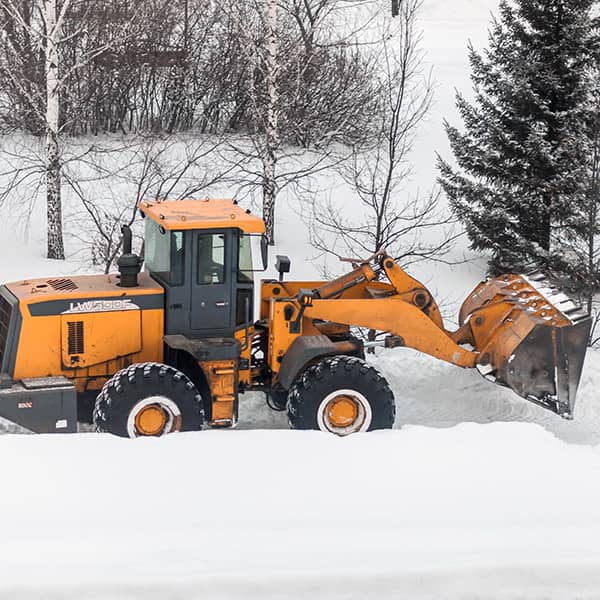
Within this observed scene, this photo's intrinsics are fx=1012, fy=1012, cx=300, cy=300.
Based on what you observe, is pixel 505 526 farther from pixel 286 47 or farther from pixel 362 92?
Answer: pixel 362 92

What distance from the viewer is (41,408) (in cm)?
909

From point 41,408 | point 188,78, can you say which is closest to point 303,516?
point 41,408

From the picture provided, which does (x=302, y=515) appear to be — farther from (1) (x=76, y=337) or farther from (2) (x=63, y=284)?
(2) (x=63, y=284)

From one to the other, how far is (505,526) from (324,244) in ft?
40.2

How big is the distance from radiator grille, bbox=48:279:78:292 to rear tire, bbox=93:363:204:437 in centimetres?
108

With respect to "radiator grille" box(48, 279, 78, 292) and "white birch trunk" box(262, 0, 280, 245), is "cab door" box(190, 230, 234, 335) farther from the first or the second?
"white birch trunk" box(262, 0, 280, 245)

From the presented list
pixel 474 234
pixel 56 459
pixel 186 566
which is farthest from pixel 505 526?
pixel 474 234

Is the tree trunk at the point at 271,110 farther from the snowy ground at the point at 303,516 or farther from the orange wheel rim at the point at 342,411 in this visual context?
the snowy ground at the point at 303,516

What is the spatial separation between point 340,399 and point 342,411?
0.41 ft

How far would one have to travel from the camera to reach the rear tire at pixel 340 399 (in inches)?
383

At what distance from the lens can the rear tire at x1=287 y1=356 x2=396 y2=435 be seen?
973 centimetres

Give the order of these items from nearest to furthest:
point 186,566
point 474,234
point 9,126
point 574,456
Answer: point 186,566, point 574,456, point 474,234, point 9,126

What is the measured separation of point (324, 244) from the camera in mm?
18734

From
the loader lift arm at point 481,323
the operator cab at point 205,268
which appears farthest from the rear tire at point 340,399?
the operator cab at point 205,268
